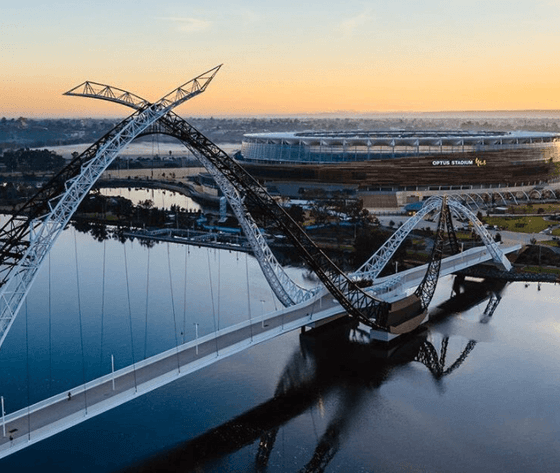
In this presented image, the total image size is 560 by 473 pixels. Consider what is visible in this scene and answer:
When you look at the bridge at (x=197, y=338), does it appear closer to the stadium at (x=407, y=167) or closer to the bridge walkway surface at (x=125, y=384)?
the bridge walkway surface at (x=125, y=384)

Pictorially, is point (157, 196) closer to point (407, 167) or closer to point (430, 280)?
point (407, 167)

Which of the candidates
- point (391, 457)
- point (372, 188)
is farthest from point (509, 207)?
point (391, 457)

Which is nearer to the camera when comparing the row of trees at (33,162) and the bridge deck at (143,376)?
the bridge deck at (143,376)

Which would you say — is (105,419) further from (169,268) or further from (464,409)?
(169,268)

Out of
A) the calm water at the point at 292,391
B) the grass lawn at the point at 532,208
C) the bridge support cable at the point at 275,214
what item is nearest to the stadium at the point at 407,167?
the grass lawn at the point at 532,208

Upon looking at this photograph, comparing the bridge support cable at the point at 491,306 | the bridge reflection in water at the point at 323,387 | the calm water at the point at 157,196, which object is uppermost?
the calm water at the point at 157,196

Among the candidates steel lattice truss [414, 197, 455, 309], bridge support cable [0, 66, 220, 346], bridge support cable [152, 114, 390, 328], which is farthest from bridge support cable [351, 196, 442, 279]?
bridge support cable [0, 66, 220, 346]

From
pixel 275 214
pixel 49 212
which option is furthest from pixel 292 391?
pixel 49 212
